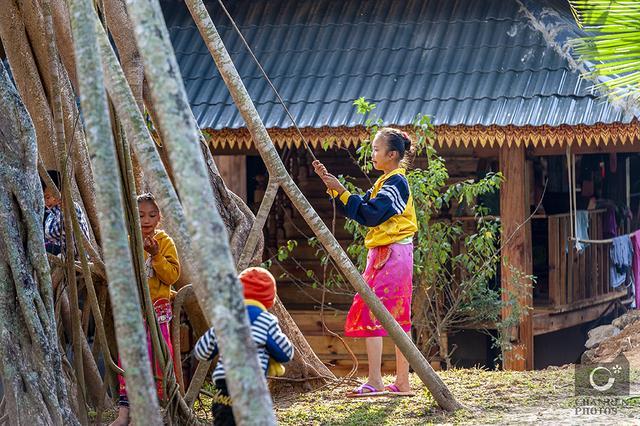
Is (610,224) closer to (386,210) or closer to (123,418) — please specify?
(386,210)

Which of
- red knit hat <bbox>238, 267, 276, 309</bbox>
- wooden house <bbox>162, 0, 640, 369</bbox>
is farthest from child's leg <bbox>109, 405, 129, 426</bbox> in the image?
wooden house <bbox>162, 0, 640, 369</bbox>

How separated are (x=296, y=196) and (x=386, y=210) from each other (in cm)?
58

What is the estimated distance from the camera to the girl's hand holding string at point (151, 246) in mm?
5166

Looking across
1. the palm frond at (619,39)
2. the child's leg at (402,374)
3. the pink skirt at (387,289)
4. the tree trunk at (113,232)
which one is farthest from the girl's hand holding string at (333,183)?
the tree trunk at (113,232)

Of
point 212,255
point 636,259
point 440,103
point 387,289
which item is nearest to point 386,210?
point 387,289

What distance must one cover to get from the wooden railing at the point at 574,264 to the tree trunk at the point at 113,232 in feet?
26.7

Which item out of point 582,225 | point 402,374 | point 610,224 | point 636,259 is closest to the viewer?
point 402,374

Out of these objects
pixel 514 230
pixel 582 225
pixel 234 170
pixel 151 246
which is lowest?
pixel 151 246

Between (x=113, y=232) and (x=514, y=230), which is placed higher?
(x=514, y=230)

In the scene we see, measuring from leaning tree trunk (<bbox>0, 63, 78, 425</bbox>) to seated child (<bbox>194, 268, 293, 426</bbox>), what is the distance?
91 centimetres

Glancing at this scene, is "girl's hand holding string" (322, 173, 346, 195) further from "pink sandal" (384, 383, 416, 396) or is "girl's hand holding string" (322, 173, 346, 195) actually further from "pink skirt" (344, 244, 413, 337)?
"pink sandal" (384, 383, 416, 396)

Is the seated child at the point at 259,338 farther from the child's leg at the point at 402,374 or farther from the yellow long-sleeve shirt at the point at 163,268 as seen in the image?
the child's leg at the point at 402,374

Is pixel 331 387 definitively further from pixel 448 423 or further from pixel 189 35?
pixel 189 35

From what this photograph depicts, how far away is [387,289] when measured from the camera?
562cm
